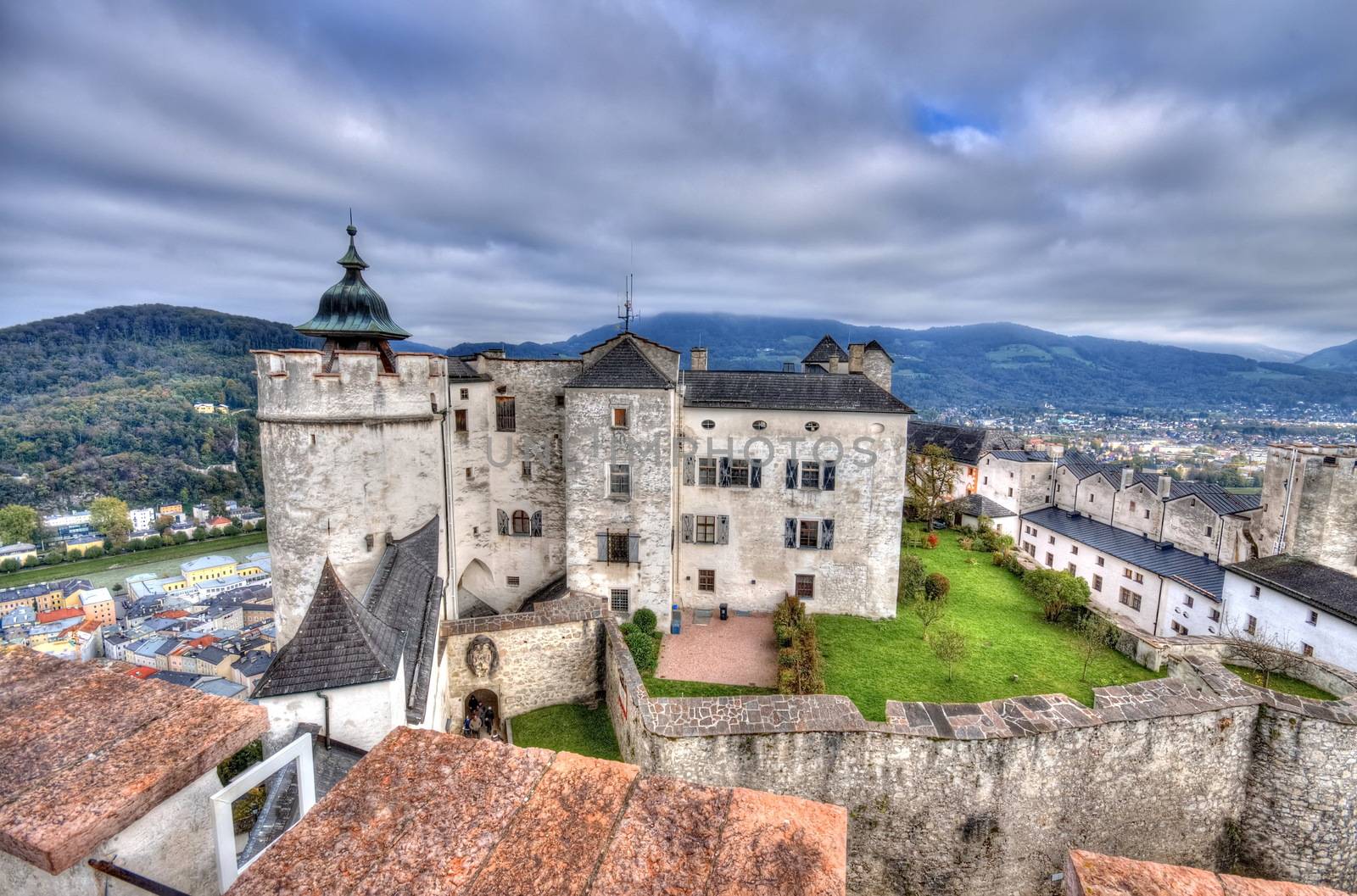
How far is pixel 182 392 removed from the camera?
5197 inches

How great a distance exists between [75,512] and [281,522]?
469 ft

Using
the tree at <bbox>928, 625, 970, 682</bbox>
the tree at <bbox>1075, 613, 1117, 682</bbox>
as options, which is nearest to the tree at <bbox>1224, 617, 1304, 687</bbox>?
the tree at <bbox>1075, 613, 1117, 682</bbox>

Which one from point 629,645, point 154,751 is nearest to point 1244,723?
point 629,645

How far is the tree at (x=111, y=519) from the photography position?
95688 mm

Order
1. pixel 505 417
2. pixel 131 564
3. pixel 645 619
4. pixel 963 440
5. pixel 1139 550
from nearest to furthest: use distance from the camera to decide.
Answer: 1. pixel 645 619
2. pixel 505 417
3. pixel 1139 550
4. pixel 963 440
5. pixel 131 564

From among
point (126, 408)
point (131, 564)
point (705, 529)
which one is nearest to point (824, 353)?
point (705, 529)

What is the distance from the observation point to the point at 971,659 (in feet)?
61.7

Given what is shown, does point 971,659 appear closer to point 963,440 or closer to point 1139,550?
point 1139,550

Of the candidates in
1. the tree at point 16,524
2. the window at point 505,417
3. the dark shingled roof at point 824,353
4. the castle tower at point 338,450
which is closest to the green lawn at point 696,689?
the castle tower at point 338,450

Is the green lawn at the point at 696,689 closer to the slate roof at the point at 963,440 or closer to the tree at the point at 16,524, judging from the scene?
the slate roof at the point at 963,440

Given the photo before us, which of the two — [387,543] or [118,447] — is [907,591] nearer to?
[387,543]

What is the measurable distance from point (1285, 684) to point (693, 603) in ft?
59.5

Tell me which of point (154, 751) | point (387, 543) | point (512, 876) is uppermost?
point (154, 751)

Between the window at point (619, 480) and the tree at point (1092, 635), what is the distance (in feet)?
52.4
